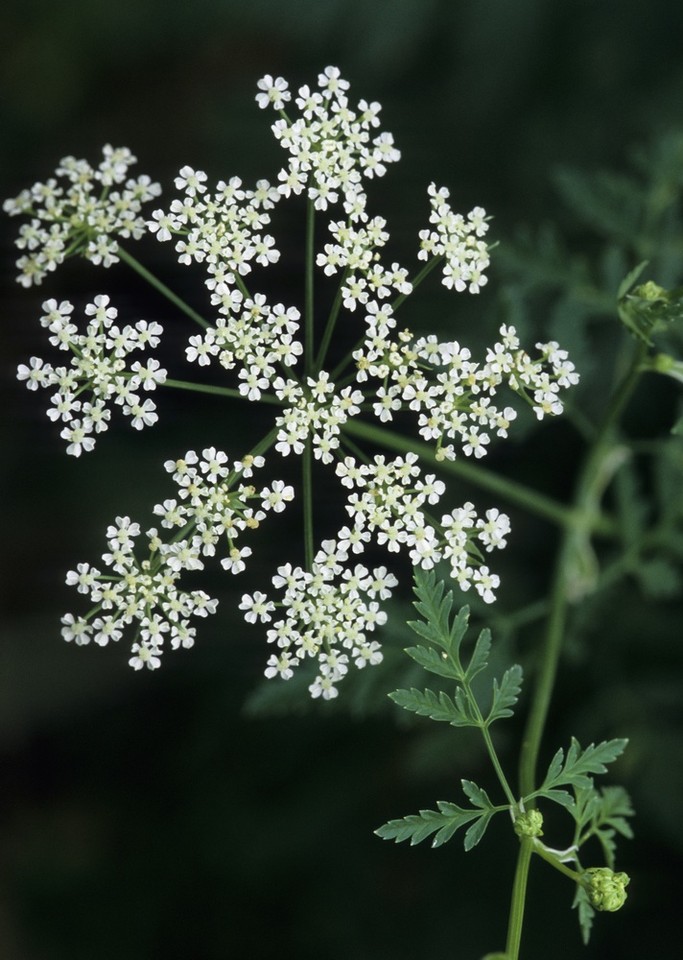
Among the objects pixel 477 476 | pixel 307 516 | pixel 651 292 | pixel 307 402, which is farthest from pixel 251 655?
pixel 651 292

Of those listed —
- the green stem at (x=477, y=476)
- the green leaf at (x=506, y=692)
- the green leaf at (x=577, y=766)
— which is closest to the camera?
the green leaf at (x=577, y=766)

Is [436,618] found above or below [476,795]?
above

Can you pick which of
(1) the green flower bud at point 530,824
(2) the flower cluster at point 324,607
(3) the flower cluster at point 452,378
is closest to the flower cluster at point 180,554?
(2) the flower cluster at point 324,607

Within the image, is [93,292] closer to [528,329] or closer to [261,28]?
[261,28]

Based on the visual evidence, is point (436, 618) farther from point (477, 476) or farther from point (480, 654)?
point (477, 476)

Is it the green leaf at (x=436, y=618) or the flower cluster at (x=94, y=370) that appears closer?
the green leaf at (x=436, y=618)

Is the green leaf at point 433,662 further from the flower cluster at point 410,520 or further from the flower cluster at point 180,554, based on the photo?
the flower cluster at point 180,554

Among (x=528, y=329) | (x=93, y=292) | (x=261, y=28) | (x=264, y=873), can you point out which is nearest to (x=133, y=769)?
(x=264, y=873)
